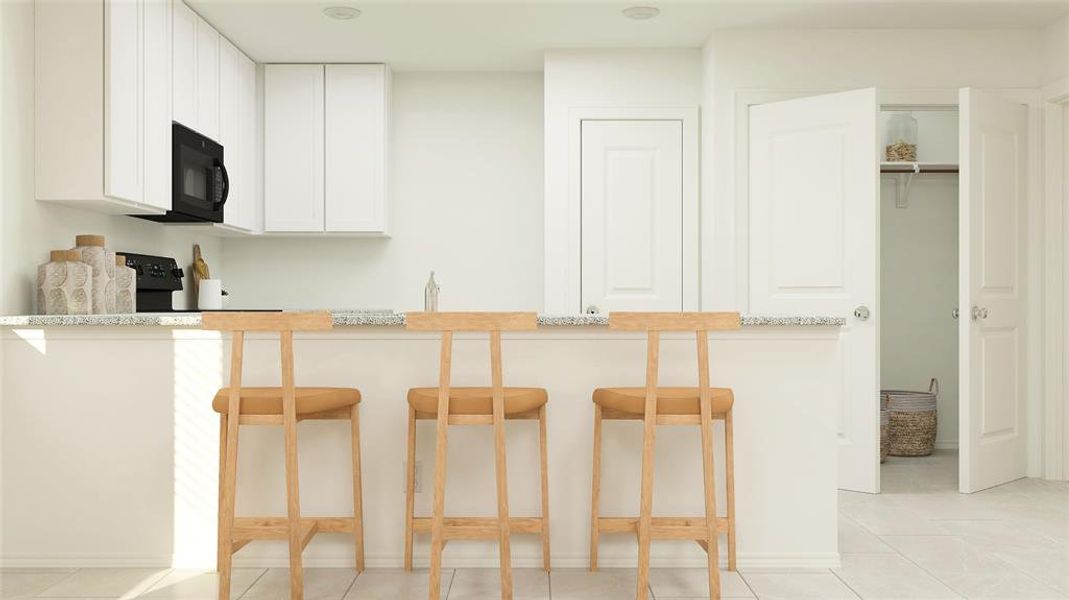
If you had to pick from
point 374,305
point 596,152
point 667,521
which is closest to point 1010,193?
point 596,152

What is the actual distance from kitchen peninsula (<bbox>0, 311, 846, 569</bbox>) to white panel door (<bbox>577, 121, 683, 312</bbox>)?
177 centimetres

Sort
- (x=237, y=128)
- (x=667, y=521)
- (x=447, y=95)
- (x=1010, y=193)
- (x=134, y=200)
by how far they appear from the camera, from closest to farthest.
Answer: (x=667, y=521) → (x=134, y=200) → (x=1010, y=193) → (x=237, y=128) → (x=447, y=95)

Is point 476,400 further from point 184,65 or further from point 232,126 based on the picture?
point 232,126

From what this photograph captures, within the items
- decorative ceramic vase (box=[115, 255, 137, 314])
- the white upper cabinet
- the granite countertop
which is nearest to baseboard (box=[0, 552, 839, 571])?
the granite countertop

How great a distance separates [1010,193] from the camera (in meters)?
4.09

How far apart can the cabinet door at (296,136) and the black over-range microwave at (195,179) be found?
1.73ft

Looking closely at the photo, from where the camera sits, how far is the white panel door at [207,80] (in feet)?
12.9

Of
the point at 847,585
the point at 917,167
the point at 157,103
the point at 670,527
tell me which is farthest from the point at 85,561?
the point at 917,167

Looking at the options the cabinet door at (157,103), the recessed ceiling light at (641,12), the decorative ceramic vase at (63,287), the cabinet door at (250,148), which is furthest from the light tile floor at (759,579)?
the recessed ceiling light at (641,12)

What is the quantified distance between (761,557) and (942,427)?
113 inches

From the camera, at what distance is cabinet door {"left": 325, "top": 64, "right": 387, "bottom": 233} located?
467cm

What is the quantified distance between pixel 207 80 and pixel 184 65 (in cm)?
25

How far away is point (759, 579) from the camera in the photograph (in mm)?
2654

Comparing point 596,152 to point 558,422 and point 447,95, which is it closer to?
point 447,95
